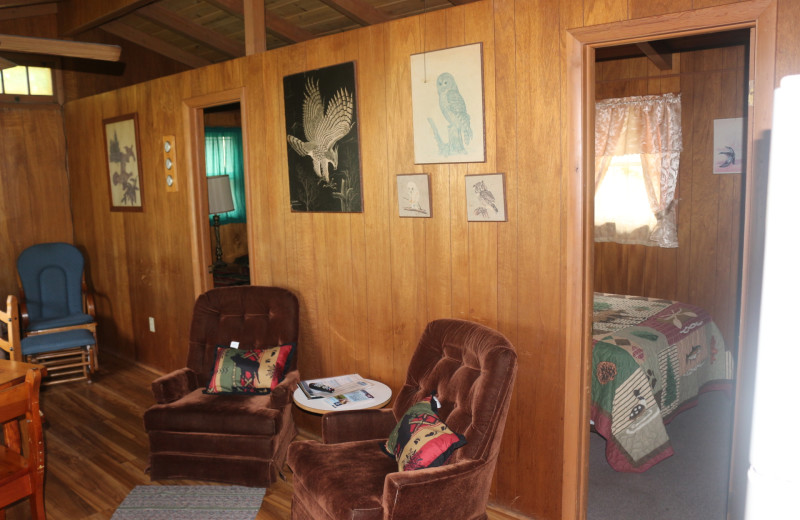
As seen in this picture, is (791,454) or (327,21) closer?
(791,454)

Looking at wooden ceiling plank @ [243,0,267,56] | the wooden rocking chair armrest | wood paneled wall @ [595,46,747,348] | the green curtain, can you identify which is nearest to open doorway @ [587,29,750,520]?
wood paneled wall @ [595,46,747,348]

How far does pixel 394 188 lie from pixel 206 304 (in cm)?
144

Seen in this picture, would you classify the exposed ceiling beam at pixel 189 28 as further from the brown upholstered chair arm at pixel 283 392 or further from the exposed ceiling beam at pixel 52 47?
the brown upholstered chair arm at pixel 283 392

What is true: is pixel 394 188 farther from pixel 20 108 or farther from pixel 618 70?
pixel 20 108

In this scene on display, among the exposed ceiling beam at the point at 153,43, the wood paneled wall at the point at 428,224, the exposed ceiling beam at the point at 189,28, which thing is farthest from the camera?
the exposed ceiling beam at the point at 153,43

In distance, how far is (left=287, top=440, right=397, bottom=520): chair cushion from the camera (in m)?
2.31

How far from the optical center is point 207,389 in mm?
3551

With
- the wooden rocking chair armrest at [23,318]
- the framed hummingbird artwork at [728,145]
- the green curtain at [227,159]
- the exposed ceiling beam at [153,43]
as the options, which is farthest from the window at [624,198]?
the wooden rocking chair armrest at [23,318]

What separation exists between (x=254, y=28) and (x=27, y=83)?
3.03 meters

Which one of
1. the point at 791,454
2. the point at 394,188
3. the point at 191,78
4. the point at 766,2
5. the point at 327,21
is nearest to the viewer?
the point at 791,454

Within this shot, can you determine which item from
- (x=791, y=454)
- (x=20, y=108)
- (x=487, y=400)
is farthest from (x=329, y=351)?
(x=20, y=108)

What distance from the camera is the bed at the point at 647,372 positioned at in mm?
3322

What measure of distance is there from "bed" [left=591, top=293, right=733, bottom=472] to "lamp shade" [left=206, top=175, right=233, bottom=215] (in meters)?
3.36

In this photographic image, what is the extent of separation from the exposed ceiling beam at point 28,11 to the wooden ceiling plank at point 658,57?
5.06 metres
